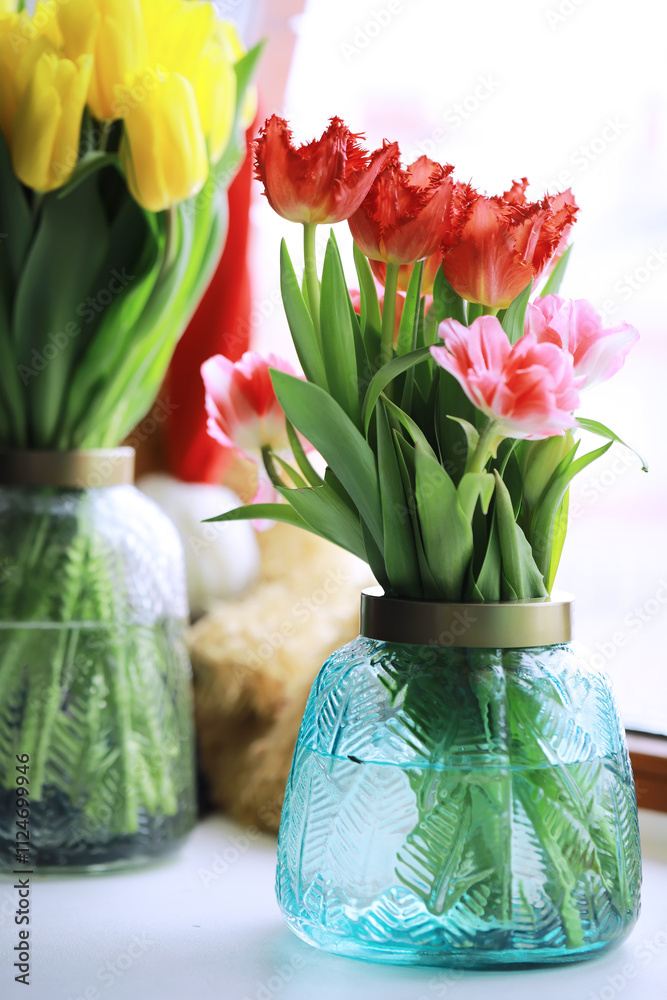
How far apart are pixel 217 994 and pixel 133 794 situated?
23 centimetres

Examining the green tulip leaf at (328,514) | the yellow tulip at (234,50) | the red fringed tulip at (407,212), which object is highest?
the yellow tulip at (234,50)

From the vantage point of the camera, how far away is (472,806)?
1.74 ft

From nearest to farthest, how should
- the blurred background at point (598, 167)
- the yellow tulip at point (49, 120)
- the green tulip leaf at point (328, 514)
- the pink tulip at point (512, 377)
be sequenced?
1. the pink tulip at point (512, 377)
2. the green tulip leaf at point (328, 514)
3. the yellow tulip at point (49, 120)
4. the blurred background at point (598, 167)

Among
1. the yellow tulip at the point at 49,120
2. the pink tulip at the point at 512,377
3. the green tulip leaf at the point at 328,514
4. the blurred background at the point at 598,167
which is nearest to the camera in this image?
the pink tulip at the point at 512,377

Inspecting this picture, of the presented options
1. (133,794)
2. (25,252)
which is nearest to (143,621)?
(133,794)

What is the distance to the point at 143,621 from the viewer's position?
0.79 m

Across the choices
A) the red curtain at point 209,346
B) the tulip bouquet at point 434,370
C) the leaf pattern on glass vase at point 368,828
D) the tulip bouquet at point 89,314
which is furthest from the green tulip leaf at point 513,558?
the red curtain at point 209,346

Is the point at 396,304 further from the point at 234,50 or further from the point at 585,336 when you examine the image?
the point at 234,50

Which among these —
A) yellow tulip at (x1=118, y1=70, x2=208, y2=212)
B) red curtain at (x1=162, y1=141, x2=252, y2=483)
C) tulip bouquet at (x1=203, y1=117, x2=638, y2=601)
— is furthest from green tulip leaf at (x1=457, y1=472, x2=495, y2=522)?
red curtain at (x1=162, y1=141, x2=252, y2=483)

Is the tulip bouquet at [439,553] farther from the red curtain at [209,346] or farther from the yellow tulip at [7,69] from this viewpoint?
the red curtain at [209,346]

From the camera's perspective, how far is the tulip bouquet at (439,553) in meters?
0.52

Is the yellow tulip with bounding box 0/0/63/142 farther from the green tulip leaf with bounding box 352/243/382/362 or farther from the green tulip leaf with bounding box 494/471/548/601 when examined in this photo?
the green tulip leaf with bounding box 494/471/548/601

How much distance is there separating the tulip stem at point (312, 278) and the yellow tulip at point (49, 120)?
247mm

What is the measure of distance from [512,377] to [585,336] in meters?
0.07
